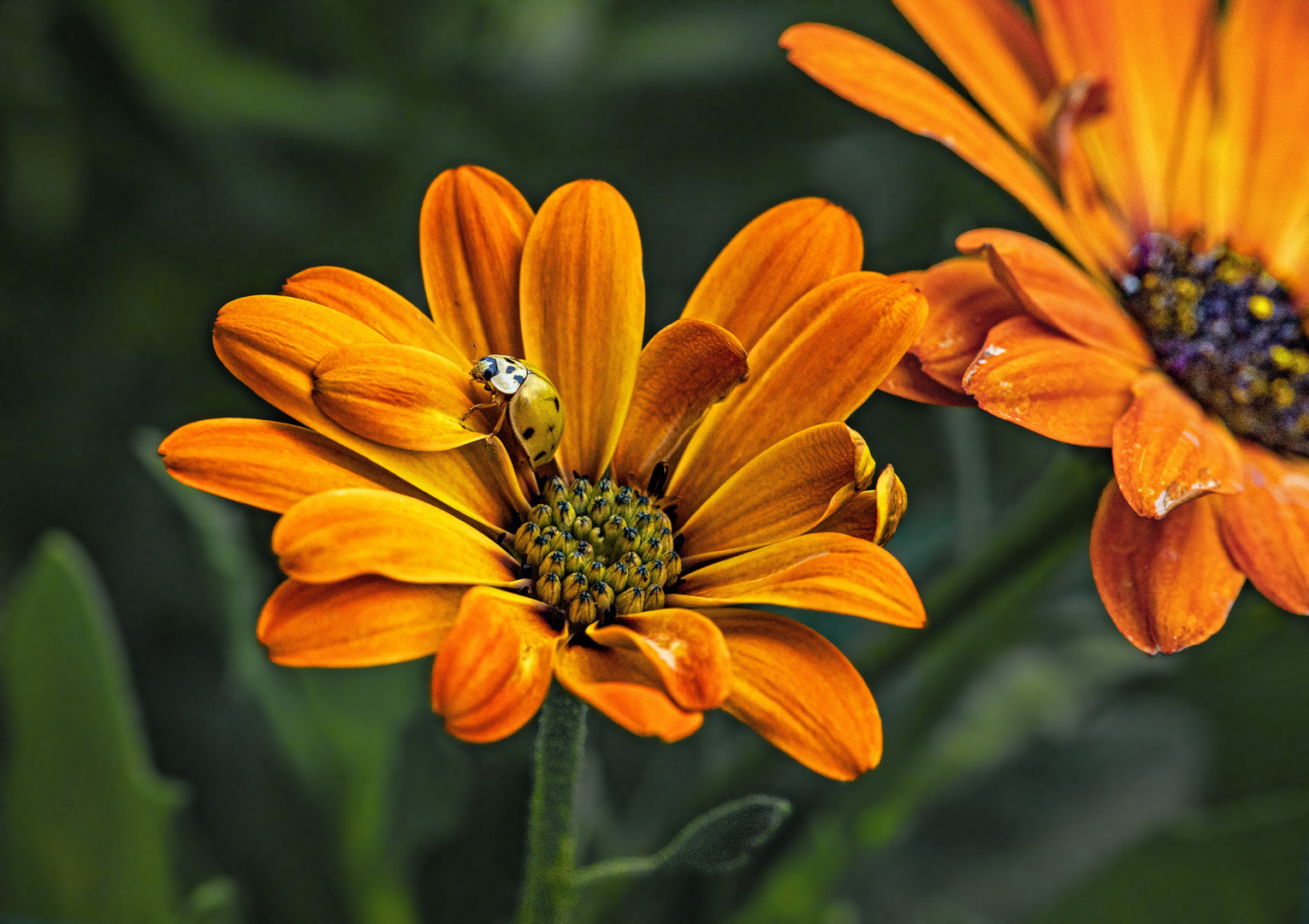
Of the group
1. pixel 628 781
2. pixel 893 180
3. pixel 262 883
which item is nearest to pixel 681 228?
pixel 893 180

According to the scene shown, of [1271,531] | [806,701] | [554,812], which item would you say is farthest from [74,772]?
[1271,531]

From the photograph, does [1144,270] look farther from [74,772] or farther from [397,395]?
[74,772]

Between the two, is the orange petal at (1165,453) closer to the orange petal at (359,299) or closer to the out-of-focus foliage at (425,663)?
the out-of-focus foliage at (425,663)

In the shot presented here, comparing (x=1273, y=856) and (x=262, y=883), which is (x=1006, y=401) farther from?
(x=262, y=883)

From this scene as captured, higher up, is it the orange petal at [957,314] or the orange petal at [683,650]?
the orange petal at [957,314]

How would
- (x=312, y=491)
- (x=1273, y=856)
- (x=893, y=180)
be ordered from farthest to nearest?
(x=893, y=180) → (x=1273, y=856) → (x=312, y=491)

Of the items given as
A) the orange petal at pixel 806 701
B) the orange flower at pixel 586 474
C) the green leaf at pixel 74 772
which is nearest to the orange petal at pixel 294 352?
the orange flower at pixel 586 474
